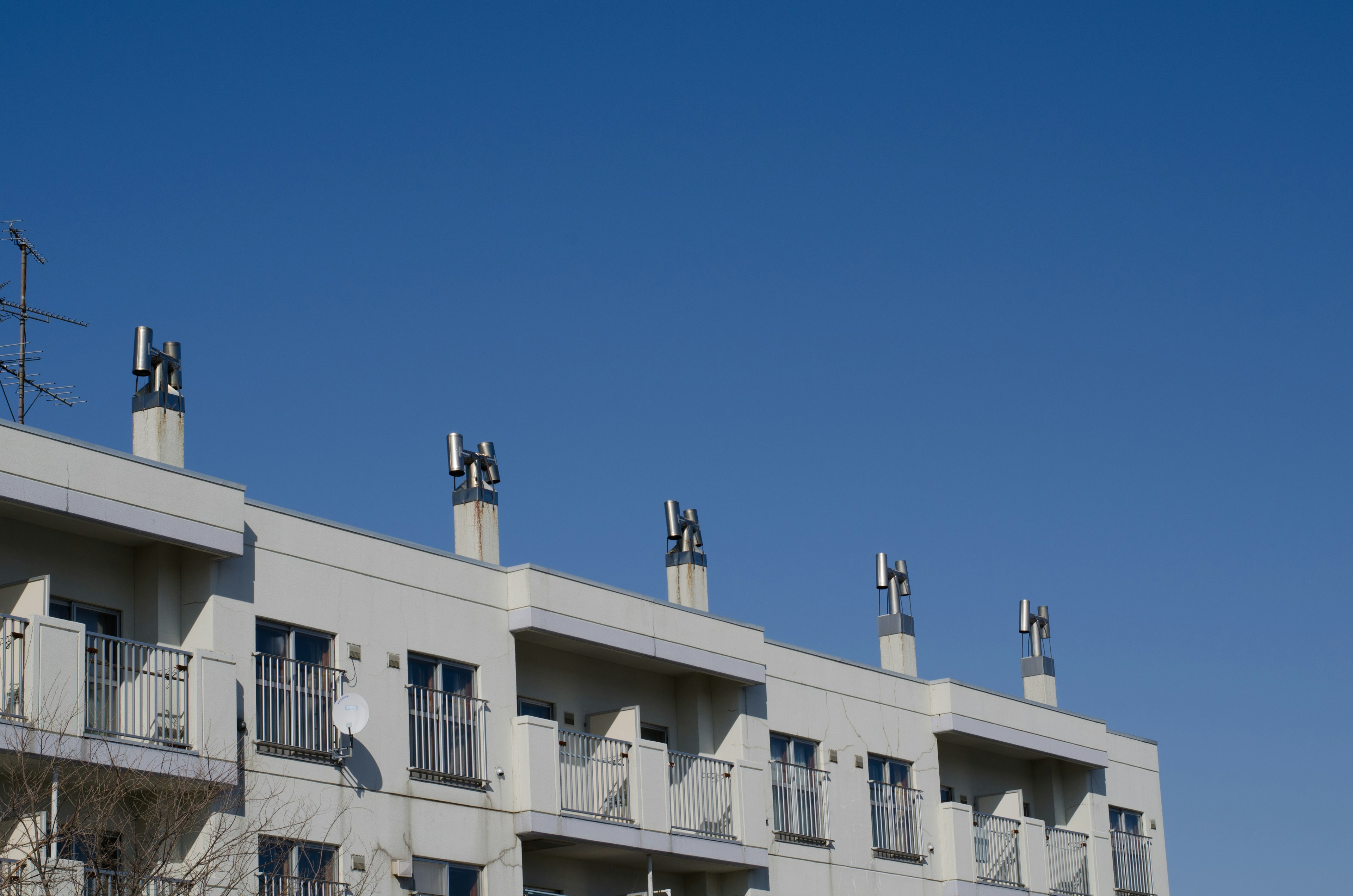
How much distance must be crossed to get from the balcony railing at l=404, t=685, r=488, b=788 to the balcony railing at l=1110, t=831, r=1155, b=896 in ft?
55.4

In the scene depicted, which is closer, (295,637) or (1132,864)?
(295,637)

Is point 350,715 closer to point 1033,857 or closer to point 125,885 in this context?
point 125,885

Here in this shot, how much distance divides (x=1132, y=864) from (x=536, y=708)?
51.8ft

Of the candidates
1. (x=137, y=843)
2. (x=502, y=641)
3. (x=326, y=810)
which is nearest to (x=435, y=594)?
(x=502, y=641)

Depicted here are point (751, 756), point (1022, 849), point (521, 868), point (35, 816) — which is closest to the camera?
point (35, 816)

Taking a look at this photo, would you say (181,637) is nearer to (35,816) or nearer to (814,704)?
(35,816)

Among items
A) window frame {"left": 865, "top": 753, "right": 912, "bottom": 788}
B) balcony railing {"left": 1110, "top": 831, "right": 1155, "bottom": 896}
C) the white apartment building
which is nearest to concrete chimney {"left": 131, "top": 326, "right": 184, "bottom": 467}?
the white apartment building

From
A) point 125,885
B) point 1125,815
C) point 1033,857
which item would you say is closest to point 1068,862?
point 1033,857

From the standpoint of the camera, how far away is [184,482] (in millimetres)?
25000

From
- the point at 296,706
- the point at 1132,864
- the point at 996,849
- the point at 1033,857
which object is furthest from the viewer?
the point at 1132,864

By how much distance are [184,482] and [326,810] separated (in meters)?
4.66

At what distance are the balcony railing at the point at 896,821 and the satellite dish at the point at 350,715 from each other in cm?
1199

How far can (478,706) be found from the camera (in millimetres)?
28641

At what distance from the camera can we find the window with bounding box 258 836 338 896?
2480 cm
